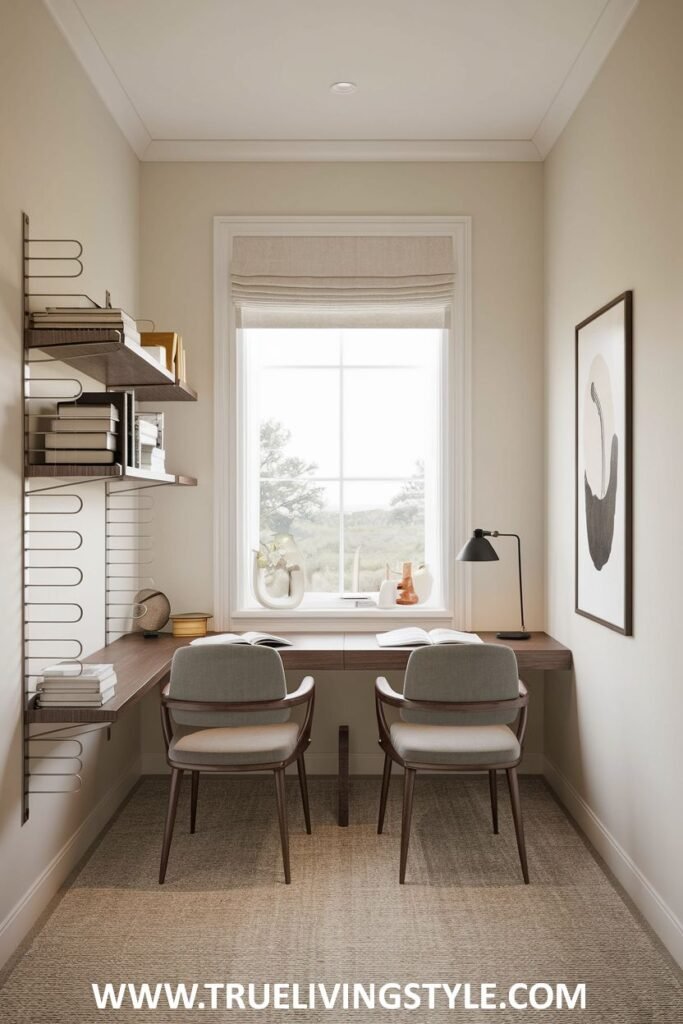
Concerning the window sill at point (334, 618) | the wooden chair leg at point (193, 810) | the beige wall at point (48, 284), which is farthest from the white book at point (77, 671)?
the window sill at point (334, 618)

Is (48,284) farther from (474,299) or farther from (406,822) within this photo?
(406,822)

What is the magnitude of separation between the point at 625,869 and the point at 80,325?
249cm

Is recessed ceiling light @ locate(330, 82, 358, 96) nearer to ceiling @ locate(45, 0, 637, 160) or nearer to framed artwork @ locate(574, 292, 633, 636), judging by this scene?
ceiling @ locate(45, 0, 637, 160)

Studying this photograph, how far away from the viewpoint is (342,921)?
2.54 m

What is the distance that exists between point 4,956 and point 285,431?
2503mm

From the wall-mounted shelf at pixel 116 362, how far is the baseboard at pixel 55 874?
1.66 metres

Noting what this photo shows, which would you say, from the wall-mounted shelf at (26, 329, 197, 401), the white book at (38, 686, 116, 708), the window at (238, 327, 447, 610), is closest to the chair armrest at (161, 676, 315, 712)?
the white book at (38, 686, 116, 708)

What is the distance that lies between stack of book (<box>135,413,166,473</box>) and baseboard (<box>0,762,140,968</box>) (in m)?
1.36

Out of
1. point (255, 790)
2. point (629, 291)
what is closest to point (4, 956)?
point (255, 790)

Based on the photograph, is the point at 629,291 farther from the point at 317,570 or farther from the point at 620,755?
the point at 317,570

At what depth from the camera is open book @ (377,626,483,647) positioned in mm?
3354

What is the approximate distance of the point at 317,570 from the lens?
4066 millimetres

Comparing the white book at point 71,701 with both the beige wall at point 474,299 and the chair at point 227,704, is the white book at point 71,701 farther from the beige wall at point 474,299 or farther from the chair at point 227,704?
the beige wall at point 474,299

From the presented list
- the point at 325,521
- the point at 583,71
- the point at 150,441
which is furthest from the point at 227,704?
the point at 583,71
